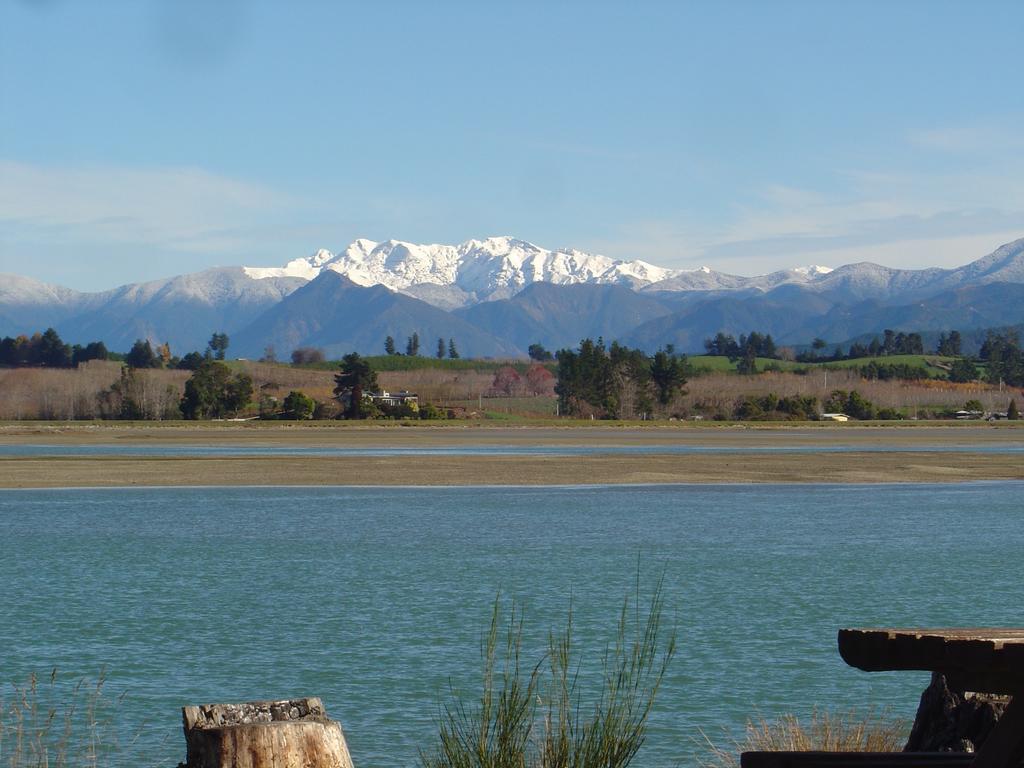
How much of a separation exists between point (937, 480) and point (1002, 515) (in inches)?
657

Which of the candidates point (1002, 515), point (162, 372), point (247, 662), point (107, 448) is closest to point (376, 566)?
point (247, 662)

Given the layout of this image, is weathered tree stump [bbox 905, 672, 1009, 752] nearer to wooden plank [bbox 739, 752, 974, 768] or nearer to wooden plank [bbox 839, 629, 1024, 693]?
wooden plank [bbox 739, 752, 974, 768]

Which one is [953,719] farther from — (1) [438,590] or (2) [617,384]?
(2) [617,384]

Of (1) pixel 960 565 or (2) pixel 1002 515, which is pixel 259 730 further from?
(2) pixel 1002 515

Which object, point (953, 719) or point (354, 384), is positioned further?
point (354, 384)

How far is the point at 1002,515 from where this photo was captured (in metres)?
43.2

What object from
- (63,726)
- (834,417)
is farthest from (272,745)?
(834,417)

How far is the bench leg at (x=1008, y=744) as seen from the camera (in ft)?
19.4

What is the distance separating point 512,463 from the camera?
70.6 m

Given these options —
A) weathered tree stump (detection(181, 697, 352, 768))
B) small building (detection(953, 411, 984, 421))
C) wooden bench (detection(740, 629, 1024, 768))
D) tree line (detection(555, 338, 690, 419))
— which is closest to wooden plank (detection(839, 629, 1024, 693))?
wooden bench (detection(740, 629, 1024, 768))

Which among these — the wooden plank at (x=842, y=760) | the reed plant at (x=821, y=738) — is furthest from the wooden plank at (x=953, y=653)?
the reed plant at (x=821, y=738)

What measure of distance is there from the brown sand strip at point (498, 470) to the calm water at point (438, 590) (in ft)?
29.5

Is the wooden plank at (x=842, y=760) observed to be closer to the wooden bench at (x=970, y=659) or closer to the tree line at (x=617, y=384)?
the wooden bench at (x=970, y=659)

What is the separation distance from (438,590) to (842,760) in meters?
20.0
